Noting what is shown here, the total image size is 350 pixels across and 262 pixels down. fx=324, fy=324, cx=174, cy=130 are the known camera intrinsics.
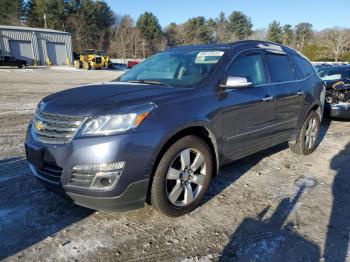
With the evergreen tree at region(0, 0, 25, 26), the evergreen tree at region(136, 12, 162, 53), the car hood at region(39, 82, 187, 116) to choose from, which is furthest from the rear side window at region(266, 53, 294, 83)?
the evergreen tree at region(136, 12, 162, 53)

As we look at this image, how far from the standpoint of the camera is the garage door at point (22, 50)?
42906mm

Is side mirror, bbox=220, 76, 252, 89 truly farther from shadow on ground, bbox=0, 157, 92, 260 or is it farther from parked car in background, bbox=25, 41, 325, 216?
shadow on ground, bbox=0, 157, 92, 260

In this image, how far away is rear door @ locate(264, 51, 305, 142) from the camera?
175 inches

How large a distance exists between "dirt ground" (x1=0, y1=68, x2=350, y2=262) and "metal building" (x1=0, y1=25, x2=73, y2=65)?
145 feet

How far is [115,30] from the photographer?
247 feet

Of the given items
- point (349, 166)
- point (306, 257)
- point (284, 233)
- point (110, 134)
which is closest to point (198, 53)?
point (110, 134)

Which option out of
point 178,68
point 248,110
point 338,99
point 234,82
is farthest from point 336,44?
point 234,82

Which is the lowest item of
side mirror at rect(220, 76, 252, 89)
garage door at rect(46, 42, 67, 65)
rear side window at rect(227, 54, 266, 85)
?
side mirror at rect(220, 76, 252, 89)

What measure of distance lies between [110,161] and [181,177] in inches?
33.1

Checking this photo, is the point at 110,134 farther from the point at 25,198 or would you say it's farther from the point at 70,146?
the point at 25,198

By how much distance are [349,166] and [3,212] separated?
186 inches

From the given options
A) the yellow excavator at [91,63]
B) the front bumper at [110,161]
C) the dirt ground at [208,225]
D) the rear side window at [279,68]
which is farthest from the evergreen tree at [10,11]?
the front bumper at [110,161]

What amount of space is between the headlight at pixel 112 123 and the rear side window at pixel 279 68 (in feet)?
7.77

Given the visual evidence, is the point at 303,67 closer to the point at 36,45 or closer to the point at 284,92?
the point at 284,92
